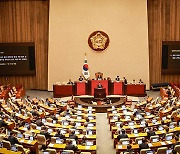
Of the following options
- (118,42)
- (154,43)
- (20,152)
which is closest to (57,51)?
(118,42)

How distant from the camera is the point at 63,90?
2458 centimetres

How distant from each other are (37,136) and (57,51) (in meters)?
13.0

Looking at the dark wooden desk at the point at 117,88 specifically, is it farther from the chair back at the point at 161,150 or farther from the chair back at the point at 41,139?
the chair back at the point at 161,150

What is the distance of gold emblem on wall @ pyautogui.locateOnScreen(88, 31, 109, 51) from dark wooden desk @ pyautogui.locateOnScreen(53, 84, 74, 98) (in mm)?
3810

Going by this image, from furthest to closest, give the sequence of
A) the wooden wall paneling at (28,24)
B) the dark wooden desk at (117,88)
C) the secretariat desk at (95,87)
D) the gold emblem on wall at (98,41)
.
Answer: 1. the wooden wall paneling at (28,24)
2. the gold emblem on wall at (98,41)
3. the dark wooden desk at (117,88)
4. the secretariat desk at (95,87)

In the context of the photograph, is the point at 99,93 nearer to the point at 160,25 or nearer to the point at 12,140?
the point at 160,25

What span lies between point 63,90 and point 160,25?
9.21 meters

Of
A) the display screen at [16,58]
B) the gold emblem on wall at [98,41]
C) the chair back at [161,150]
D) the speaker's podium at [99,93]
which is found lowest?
the chair back at [161,150]

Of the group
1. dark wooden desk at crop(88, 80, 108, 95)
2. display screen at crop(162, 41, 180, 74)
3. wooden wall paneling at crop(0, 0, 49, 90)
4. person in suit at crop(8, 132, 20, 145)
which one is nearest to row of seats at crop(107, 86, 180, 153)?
person in suit at crop(8, 132, 20, 145)

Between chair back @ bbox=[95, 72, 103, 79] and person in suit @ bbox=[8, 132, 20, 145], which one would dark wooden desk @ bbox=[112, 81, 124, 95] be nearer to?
chair back @ bbox=[95, 72, 103, 79]

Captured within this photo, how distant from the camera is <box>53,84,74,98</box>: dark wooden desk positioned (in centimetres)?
2452

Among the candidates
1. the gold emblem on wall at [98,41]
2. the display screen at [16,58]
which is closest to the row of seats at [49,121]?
the display screen at [16,58]

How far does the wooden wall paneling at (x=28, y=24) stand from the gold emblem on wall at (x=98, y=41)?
143 inches

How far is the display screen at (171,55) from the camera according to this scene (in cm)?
2623
